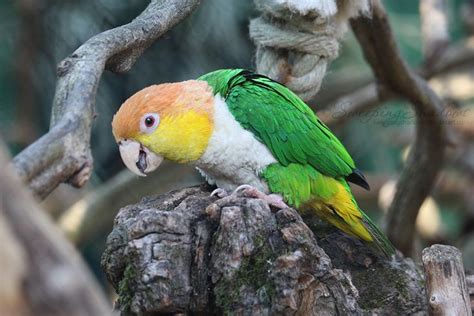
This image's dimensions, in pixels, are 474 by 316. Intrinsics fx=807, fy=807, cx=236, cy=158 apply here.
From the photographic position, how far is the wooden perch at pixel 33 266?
86 centimetres

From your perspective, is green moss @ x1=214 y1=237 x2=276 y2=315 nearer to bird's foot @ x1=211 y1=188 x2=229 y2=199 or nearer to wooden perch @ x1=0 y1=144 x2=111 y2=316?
bird's foot @ x1=211 y1=188 x2=229 y2=199

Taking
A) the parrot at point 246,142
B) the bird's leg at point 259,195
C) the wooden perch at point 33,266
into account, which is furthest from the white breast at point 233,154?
the wooden perch at point 33,266

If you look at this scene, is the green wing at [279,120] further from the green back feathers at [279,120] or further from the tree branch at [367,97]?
the tree branch at [367,97]

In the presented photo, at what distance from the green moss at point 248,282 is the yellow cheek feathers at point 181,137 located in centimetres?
62

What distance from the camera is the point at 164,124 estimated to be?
84.4 inches

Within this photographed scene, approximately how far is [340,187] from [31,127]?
7.23 ft

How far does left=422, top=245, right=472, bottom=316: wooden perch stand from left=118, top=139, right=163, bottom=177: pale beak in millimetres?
801

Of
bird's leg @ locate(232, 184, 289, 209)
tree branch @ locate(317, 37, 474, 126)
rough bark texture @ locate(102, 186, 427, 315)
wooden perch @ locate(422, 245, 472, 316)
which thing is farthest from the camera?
tree branch @ locate(317, 37, 474, 126)

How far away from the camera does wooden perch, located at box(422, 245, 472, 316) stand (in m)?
1.72

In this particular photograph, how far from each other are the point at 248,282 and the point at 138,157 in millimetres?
704

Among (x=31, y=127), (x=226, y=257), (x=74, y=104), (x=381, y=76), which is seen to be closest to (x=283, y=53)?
(x=381, y=76)

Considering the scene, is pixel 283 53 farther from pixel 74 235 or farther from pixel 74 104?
pixel 74 235

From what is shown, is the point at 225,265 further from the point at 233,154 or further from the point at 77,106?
the point at 233,154

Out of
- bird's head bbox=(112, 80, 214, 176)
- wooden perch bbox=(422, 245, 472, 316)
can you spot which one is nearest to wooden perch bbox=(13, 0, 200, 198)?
bird's head bbox=(112, 80, 214, 176)
